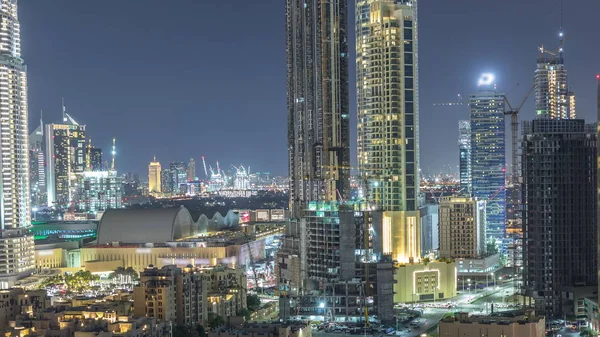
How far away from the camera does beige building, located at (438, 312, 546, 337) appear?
31406 millimetres

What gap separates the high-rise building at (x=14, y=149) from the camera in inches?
2151

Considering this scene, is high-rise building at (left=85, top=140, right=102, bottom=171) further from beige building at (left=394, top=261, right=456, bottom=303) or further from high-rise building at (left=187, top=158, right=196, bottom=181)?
beige building at (left=394, top=261, right=456, bottom=303)

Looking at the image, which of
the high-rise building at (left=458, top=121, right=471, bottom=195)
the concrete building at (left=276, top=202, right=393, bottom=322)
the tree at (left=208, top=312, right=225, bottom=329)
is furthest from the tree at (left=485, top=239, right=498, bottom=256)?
the tree at (left=208, top=312, right=225, bottom=329)

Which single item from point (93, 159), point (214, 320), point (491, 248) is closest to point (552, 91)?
point (491, 248)

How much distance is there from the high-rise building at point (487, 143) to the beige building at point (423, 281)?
101 feet

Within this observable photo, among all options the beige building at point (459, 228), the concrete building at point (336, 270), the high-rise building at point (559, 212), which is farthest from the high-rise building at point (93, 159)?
the high-rise building at point (559, 212)

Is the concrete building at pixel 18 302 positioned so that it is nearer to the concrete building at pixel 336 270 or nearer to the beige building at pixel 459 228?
the concrete building at pixel 336 270

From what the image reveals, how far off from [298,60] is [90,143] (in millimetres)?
76465

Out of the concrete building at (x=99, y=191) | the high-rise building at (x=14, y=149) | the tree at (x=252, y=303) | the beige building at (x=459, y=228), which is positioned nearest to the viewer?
the tree at (x=252, y=303)

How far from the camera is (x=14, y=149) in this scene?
2242 inches

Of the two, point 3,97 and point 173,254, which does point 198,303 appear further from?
point 3,97

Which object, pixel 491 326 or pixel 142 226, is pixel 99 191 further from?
pixel 491 326

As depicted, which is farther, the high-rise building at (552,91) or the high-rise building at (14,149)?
the high-rise building at (552,91)

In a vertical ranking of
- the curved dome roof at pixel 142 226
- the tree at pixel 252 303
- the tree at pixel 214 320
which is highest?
the curved dome roof at pixel 142 226
